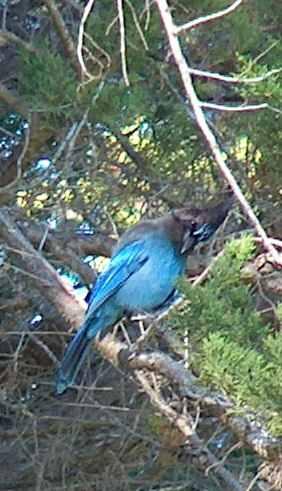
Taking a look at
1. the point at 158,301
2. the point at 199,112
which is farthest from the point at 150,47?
the point at 199,112

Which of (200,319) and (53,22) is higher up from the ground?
(53,22)

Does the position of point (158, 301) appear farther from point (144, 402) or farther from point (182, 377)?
point (182, 377)

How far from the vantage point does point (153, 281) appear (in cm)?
342

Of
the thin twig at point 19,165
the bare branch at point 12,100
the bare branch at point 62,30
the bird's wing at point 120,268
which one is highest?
the bare branch at point 62,30

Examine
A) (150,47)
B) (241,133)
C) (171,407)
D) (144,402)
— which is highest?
(150,47)

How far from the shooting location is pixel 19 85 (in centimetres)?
342

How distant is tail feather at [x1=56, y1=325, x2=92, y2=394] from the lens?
3.22m

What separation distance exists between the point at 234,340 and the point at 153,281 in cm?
110

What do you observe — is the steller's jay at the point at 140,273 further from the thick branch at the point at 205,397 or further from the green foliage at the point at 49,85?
the green foliage at the point at 49,85

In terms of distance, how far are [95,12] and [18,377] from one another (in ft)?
3.78

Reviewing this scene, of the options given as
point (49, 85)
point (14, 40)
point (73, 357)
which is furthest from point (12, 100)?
point (73, 357)

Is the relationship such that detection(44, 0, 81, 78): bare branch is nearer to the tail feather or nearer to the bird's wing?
the bird's wing

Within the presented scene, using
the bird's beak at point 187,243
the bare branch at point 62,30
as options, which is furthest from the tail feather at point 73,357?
the bare branch at point 62,30

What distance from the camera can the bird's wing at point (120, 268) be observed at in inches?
132
